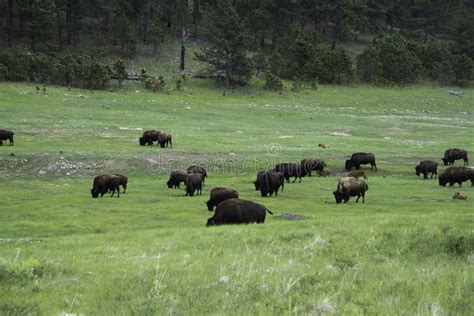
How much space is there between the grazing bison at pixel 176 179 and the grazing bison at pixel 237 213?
11812 mm

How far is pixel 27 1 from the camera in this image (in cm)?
9125

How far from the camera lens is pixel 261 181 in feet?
101

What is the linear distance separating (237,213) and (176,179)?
1247cm

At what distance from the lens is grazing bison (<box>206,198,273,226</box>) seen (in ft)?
67.6

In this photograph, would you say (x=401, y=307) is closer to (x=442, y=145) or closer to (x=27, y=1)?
(x=442, y=145)

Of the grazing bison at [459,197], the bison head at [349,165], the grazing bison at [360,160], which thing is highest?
the grazing bison at [360,160]

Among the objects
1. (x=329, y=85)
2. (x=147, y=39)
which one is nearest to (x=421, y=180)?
(x=329, y=85)

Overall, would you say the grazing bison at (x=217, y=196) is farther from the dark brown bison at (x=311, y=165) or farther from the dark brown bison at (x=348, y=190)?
the dark brown bison at (x=311, y=165)

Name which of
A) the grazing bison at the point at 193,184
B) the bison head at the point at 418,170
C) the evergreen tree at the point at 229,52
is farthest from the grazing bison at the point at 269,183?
the evergreen tree at the point at 229,52

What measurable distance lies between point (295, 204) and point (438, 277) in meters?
18.5

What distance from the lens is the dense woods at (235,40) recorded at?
85.9m

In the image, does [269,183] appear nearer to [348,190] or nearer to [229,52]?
[348,190]

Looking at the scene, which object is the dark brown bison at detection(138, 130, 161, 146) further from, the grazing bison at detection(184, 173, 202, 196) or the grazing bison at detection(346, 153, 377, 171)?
the grazing bison at detection(346, 153, 377, 171)

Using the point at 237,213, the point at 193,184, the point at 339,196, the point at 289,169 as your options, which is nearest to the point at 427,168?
the point at 289,169
